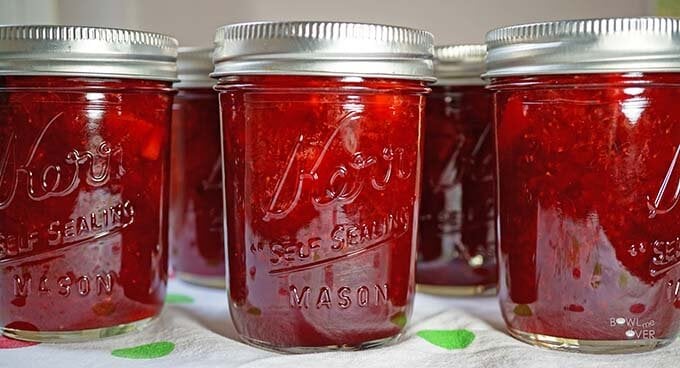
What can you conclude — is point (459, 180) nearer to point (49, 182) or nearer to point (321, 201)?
point (321, 201)

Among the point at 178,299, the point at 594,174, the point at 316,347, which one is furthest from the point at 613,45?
the point at 178,299

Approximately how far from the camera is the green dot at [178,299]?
1.07 meters

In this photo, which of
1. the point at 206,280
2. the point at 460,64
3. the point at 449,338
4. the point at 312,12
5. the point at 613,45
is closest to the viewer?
the point at 613,45

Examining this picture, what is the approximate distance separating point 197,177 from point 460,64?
1.25 feet

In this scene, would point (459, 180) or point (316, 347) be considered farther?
point (459, 180)

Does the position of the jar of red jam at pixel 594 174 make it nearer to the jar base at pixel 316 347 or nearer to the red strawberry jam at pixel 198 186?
the jar base at pixel 316 347

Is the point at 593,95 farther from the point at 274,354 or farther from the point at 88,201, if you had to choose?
the point at 88,201

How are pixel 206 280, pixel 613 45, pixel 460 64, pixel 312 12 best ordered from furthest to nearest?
pixel 312 12, pixel 206 280, pixel 460 64, pixel 613 45

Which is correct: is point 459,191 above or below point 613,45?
below

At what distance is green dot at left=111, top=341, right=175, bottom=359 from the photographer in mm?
836

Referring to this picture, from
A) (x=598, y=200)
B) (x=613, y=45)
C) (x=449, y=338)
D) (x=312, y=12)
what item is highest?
(x=312, y=12)

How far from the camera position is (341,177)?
2.66ft

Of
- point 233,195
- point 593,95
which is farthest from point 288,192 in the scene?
point 593,95

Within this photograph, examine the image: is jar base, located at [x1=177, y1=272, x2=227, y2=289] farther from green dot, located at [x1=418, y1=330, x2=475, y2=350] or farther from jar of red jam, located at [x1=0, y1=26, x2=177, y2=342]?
green dot, located at [x1=418, y1=330, x2=475, y2=350]
